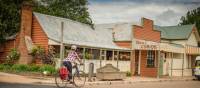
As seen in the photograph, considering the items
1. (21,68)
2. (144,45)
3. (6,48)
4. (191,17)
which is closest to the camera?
(21,68)

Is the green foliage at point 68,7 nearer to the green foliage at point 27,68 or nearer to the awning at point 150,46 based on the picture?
the awning at point 150,46

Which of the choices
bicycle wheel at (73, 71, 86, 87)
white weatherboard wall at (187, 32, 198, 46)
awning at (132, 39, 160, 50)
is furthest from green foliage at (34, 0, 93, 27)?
bicycle wheel at (73, 71, 86, 87)

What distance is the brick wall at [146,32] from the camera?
3850 centimetres

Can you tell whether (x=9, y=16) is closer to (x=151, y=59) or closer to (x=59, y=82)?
(x=151, y=59)

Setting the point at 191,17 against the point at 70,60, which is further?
the point at 191,17

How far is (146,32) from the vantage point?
132ft

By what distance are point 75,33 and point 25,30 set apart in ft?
15.1

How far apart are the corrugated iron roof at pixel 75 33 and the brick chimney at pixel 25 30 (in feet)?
2.47

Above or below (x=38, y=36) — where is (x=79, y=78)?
below

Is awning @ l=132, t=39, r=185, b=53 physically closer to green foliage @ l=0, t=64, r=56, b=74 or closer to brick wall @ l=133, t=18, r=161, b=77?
brick wall @ l=133, t=18, r=161, b=77

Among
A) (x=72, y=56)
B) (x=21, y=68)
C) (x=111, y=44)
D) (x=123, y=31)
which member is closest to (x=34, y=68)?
(x=21, y=68)

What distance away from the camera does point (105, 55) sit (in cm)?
3388

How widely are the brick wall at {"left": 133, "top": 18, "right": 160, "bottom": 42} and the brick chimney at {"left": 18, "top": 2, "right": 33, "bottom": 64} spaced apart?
38.0ft

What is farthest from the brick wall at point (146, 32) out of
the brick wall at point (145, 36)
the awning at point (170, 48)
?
the awning at point (170, 48)
